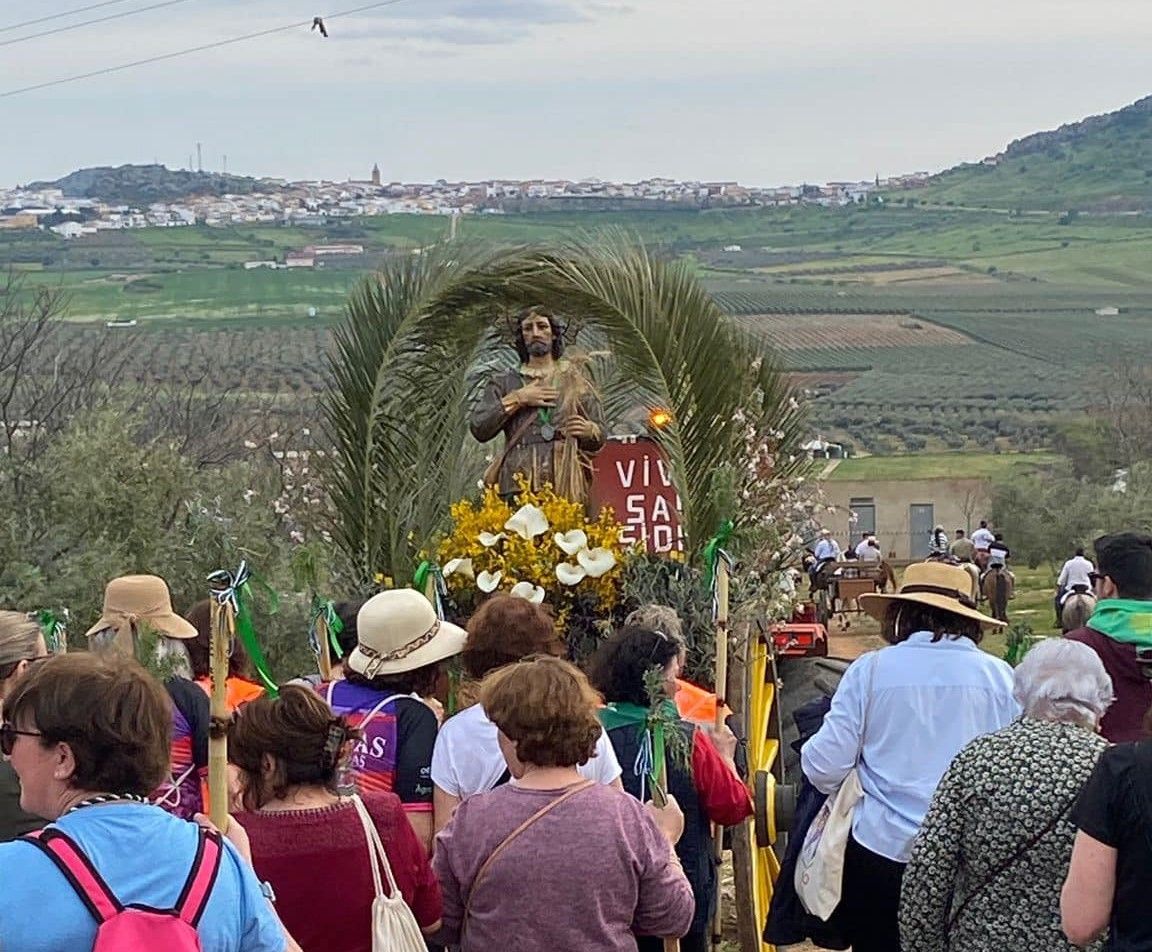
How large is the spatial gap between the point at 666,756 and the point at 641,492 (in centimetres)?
489

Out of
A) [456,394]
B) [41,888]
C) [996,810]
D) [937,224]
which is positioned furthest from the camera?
[937,224]

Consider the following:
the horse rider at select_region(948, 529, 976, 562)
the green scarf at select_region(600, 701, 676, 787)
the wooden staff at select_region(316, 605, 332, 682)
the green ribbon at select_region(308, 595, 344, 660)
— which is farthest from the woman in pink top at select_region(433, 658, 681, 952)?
the horse rider at select_region(948, 529, 976, 562)

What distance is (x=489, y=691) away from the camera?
4902 mm

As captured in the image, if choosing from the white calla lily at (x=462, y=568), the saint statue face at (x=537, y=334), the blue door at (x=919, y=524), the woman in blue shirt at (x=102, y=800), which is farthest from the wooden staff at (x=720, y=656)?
the blue door at (x=919, y=524)

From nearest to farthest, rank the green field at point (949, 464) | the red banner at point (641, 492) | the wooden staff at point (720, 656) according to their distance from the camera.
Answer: the wooden staff at point (720, 656) < the red banner at point (641, 492) < the green field at point (949, 464)

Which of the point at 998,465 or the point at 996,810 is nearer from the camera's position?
the point at 996,810

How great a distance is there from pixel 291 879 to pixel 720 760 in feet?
6.02

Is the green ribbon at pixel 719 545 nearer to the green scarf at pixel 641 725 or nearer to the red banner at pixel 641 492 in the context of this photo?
the red banner at pixel 641 492

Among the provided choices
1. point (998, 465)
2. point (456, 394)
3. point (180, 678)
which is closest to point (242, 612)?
point (180, 678)

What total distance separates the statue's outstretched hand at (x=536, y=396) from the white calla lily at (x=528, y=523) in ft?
2.28

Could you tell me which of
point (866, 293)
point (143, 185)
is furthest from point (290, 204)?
point (866, 293)

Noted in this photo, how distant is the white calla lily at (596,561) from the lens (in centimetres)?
996

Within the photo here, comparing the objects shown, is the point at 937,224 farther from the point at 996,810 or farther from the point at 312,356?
the point at 996,810

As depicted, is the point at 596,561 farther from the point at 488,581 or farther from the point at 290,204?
the point at 290,204
